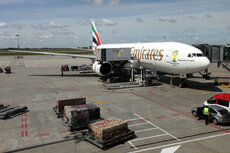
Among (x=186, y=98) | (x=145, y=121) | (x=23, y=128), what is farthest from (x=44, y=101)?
(x=186, y=98)

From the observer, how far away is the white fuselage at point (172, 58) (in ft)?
77.8

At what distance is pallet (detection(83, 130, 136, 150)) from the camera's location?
11328 millimetres

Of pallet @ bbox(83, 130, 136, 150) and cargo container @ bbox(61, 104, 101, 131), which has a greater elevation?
cargo container @ bbox(61, 104, 101, 131)

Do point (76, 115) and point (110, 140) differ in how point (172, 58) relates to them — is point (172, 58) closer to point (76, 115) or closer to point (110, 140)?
point (76, 115)

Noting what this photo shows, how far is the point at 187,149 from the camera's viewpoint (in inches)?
441

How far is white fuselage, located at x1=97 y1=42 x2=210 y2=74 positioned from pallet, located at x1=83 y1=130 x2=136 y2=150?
1440cm

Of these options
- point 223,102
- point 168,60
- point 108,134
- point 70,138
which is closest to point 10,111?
point 70,138

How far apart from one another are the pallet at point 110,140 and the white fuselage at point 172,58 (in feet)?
47.2

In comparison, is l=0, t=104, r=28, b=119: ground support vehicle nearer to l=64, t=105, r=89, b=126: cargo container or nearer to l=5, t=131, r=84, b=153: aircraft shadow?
l=64, t=105, r=89, b=126: cargo container

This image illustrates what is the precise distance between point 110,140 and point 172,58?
17.1m

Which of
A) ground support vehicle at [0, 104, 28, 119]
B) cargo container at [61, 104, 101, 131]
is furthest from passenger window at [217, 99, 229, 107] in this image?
ground support vehicle at [0, 104, 28, 119]

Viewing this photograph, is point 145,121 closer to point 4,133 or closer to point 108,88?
point 4,133

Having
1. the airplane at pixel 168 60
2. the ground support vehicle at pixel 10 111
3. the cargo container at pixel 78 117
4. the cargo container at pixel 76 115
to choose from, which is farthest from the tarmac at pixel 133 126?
the airplane at pixel 168 60

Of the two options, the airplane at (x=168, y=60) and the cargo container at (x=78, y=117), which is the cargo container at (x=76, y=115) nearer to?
the cargo container at (x=78, y=117)
